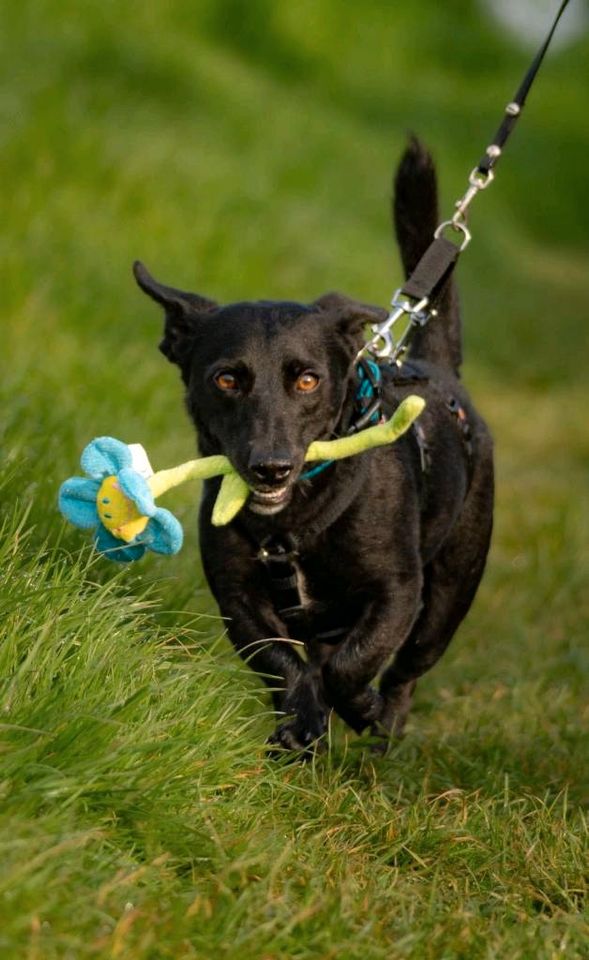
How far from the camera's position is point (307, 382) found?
3986 mm

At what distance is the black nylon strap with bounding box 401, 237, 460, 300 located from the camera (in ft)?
15.4

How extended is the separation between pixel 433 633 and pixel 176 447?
2225 mm

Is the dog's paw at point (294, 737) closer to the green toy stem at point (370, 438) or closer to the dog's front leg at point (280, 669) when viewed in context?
the dog's front leg at point (280, 669)

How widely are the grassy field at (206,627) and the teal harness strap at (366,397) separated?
0.73 metres

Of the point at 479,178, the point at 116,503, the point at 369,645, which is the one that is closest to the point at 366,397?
the point at 369,645

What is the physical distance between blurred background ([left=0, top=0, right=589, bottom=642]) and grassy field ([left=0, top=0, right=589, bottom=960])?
0.11 ft

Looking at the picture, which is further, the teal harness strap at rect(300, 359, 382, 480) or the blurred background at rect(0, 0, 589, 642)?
the blurred background at rect(0, 0, 589, 642)

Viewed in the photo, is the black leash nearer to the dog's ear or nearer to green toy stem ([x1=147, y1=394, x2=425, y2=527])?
the dog's ear

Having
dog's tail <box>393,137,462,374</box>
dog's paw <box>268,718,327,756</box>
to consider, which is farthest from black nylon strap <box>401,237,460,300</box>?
dog's paw <box>268,718,327,756</box>

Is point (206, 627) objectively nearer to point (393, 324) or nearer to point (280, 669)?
point (280, 669)

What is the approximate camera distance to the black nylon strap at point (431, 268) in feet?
15.4

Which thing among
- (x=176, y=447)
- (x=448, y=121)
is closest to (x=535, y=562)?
(x=176, y=447)

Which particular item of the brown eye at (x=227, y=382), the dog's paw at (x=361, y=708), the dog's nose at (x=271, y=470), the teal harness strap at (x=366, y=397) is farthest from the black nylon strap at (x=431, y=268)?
the dog's paw at (x=361, y=708)

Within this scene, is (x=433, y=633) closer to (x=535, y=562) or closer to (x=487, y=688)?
(x=487, y=688)
